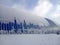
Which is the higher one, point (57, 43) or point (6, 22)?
point (6, 22)

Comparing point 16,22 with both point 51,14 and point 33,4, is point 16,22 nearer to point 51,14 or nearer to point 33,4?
point 33,4

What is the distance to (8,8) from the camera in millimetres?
2240

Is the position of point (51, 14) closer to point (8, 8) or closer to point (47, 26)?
point (47, 26)

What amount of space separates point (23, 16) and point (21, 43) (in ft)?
1.33

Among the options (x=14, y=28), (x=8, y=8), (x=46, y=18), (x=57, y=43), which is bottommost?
(x=57, y=43)

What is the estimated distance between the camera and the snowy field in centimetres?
220

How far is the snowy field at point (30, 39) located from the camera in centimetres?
220

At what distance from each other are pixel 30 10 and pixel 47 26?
1.17 ft

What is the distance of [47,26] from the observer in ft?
7.55

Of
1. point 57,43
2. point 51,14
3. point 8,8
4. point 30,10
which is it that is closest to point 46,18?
point 51,14

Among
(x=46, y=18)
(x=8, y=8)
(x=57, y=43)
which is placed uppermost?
(x=8, y=8)

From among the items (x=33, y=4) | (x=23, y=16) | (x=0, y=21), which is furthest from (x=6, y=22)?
(x=33, y=4)

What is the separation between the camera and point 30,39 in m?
2.23

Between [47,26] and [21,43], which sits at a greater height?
[47,26]
